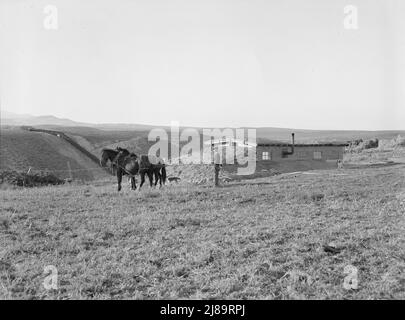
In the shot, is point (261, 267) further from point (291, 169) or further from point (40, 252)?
point (291, 169)

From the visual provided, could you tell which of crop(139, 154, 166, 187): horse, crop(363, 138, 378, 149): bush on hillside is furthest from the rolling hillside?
crop(363, 138, 378, 149): bush on hillside

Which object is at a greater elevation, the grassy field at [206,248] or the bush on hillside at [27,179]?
the grassy field at [206,248]

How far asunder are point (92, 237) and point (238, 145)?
102ft

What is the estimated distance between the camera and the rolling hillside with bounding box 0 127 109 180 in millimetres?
45081

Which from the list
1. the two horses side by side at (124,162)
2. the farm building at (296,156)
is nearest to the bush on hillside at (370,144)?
the farm building at (296,156)

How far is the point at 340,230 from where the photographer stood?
9305 mm

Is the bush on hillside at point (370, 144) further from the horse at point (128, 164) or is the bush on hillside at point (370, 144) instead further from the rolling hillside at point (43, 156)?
the horse at point (128, 164)

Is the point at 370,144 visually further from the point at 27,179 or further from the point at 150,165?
the point at 150,165

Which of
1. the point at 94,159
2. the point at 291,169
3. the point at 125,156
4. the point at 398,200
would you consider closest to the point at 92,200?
the point at 125,156

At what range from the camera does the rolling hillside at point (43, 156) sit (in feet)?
148

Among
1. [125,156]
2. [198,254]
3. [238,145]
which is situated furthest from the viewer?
[238,145]

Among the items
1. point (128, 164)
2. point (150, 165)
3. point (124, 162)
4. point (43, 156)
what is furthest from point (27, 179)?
point (43, 156)

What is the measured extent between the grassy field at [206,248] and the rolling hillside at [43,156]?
30.9 metres

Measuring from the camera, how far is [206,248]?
821cm
